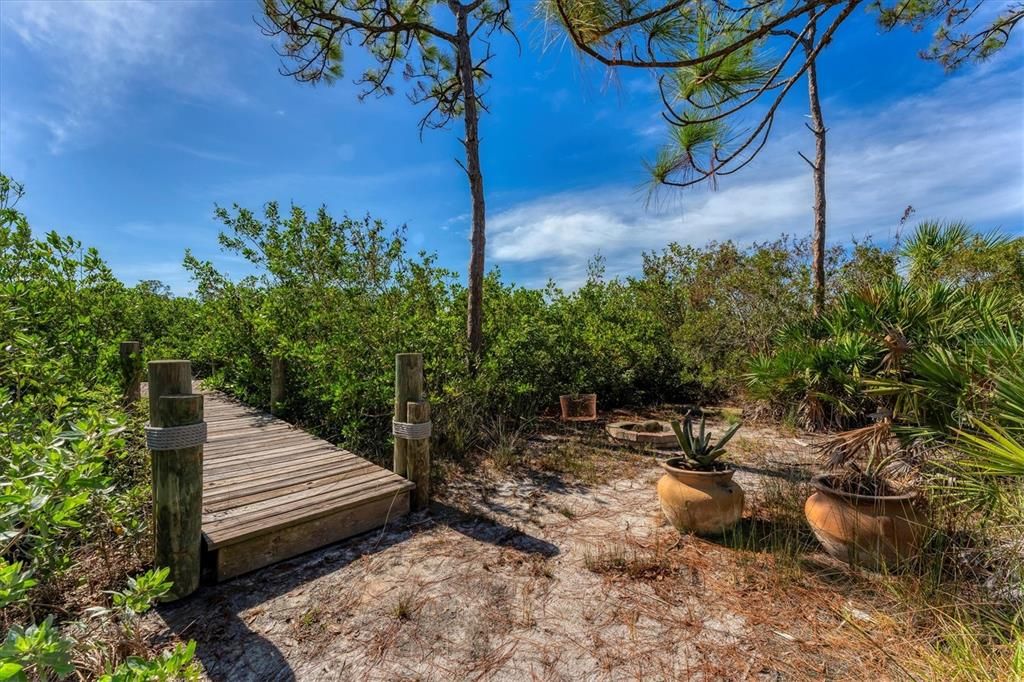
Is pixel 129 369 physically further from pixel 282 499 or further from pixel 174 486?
pixel 174 486

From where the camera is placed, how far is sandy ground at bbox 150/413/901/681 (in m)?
A: 1.90

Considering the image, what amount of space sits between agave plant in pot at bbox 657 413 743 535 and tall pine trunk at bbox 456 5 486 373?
3018mm

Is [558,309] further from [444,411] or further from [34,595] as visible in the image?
[34,595]

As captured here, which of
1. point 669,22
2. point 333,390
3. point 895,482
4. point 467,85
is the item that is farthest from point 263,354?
point 895,482

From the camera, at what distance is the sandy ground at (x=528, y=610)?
1.90 metres

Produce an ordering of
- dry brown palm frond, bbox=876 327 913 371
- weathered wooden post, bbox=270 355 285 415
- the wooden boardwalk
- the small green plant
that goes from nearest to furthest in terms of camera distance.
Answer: the wooden boardwalk
dry brown palm frond, bbox=876 327 913 371
the small green plant
weathered wooden post, bbox=270 355 285 415

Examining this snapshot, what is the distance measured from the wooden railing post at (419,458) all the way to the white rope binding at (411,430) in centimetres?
3

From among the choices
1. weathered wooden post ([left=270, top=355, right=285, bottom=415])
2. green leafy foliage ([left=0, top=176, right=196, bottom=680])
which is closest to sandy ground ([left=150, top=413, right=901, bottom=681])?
green leafy foliage ([left=0, top=176, right=196, bottom=680])

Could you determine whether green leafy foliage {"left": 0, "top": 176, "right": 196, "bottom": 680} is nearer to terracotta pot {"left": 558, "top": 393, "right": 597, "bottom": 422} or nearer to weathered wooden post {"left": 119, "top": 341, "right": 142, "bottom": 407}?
weathered wooden post {"left": 119, "top": 341, "right": 142, "bottom": 407}

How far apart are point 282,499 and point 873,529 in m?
3.82

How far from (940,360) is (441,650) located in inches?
132

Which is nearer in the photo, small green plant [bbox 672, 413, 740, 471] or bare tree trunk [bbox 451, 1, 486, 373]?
small green plant [bbox 672, 413, 740, 471]

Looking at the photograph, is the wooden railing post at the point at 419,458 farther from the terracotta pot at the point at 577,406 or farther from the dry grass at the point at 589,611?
the terracotta pot at the point at 577,406

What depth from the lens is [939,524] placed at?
2.45m
